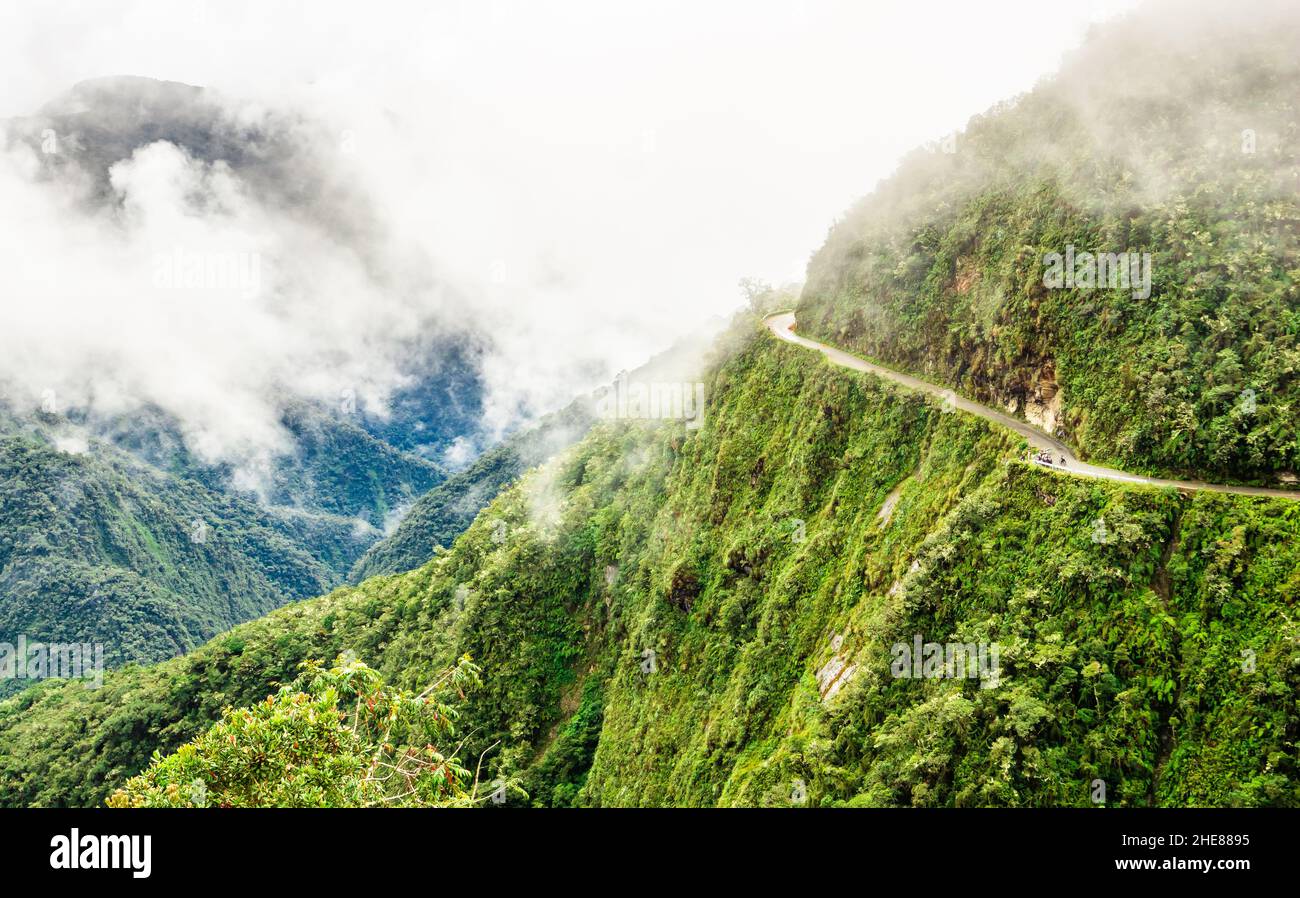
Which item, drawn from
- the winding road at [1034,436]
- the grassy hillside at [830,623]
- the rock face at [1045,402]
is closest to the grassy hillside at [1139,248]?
the rock face at [1045,402]

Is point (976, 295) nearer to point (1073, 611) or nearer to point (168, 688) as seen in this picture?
point (1073, 611)

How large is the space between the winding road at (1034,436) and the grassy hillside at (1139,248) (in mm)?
619

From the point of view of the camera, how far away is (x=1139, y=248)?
33.9m

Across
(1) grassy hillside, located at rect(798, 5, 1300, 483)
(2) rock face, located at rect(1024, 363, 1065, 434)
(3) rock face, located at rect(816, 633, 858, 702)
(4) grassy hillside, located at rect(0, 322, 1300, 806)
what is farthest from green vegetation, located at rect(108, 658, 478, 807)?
(2) rock face, located at rect(1024, 363, 1065, 434)

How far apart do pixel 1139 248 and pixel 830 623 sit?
2208 cm

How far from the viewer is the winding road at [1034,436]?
27.3 meters

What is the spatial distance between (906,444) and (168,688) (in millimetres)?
94483

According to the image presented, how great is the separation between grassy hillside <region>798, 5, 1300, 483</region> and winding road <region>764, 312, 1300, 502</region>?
2.03 feet

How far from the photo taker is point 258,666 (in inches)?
3748

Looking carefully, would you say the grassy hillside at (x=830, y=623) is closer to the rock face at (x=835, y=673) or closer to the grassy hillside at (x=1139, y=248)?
the rock face at (x=835, y=673)

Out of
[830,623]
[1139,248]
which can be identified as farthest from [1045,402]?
[830,623]

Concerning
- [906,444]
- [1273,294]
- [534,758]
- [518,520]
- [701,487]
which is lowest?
[534,758]
